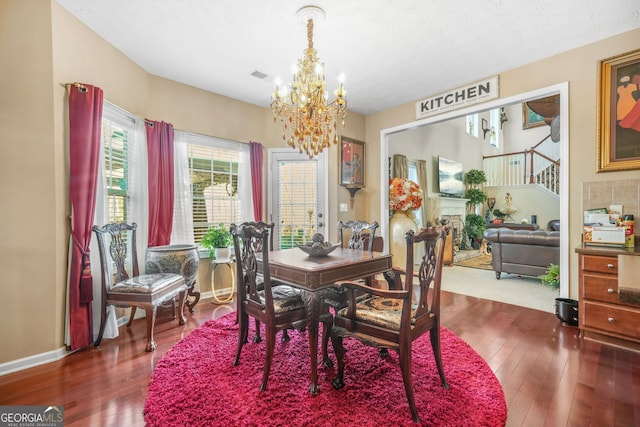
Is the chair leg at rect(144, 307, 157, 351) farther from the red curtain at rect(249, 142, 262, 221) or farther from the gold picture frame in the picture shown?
the gold picture frame

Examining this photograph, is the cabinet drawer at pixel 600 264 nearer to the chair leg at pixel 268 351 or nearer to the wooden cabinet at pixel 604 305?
the wooden cabinet at pixel 604 305

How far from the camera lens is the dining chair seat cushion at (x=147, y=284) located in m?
2.50

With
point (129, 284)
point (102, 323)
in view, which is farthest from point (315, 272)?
point (102, 323)

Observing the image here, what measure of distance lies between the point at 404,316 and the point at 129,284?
236 cm

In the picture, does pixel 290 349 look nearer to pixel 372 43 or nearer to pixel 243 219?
pixel 243 219

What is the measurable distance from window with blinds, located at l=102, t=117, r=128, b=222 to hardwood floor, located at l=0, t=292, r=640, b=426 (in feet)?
4.08

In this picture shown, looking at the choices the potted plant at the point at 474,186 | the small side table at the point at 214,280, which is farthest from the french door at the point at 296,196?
the potted plant at the point at 474,186

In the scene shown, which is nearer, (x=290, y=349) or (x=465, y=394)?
(x=465, y=394)

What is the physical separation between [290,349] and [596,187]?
10.8ft

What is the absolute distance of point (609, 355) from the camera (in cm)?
229

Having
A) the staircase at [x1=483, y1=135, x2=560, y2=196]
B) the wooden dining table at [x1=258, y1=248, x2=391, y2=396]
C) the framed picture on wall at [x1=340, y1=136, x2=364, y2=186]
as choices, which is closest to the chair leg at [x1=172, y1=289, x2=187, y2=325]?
the wooden dining table at [x1=258, y1=248, x2=391, y2=396]

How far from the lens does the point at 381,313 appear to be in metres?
1.78

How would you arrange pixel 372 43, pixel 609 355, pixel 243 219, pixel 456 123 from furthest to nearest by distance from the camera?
pixel 456 123
pixel 243 219
pixel 372 43
pixel 609 355

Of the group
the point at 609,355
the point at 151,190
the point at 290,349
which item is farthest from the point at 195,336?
the point at 609,355
